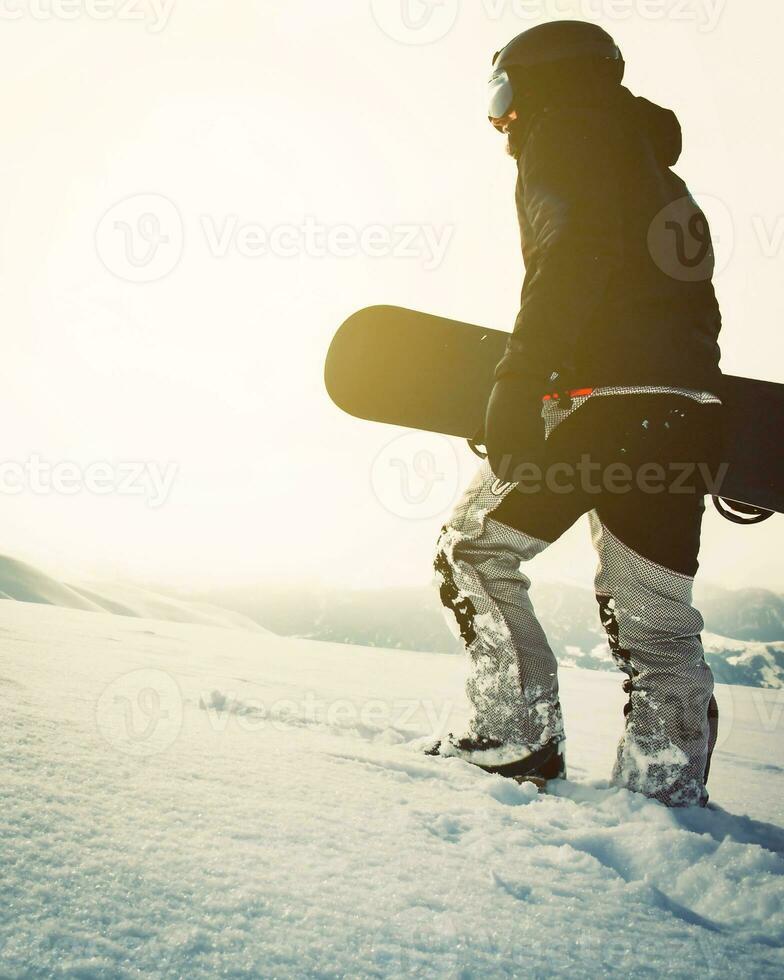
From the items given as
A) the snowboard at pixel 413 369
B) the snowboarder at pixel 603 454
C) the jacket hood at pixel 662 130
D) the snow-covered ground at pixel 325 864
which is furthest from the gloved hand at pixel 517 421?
the jacket hood at pixel 662 130

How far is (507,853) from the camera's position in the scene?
2.80ft

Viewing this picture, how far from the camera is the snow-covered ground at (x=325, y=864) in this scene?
0.55 meters

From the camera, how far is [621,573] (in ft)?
5.35

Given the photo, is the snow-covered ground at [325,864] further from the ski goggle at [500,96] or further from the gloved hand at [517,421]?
the ski goggle at [500,96]

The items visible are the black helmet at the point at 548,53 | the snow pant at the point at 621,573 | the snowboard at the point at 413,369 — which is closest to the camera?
the snow pant at the point at 621,573

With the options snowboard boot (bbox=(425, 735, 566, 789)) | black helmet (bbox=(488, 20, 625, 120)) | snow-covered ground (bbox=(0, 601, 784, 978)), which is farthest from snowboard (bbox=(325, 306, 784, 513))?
snow-covered ground (bbox=(0, 601, 784, 978))

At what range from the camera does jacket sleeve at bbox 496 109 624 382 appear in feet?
5.19

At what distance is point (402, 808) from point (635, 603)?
910 millimetres

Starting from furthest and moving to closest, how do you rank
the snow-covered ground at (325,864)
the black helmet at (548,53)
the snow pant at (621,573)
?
the black helmet at (548,53) < the snow pant at (621,573) < the snow-covered ground at (325,864)

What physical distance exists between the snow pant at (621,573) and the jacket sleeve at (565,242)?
8.7 inches

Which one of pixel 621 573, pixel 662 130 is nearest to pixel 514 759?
pixel 621 573

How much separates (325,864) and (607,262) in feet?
5.09

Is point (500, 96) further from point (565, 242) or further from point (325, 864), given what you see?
point (325, 864)

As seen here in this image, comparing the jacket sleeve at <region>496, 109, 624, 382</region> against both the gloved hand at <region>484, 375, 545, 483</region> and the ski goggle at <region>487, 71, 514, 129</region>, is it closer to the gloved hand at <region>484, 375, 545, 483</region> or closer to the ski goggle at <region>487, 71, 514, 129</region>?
the gloved hand at <region>484, 375, 545, 483</region>
